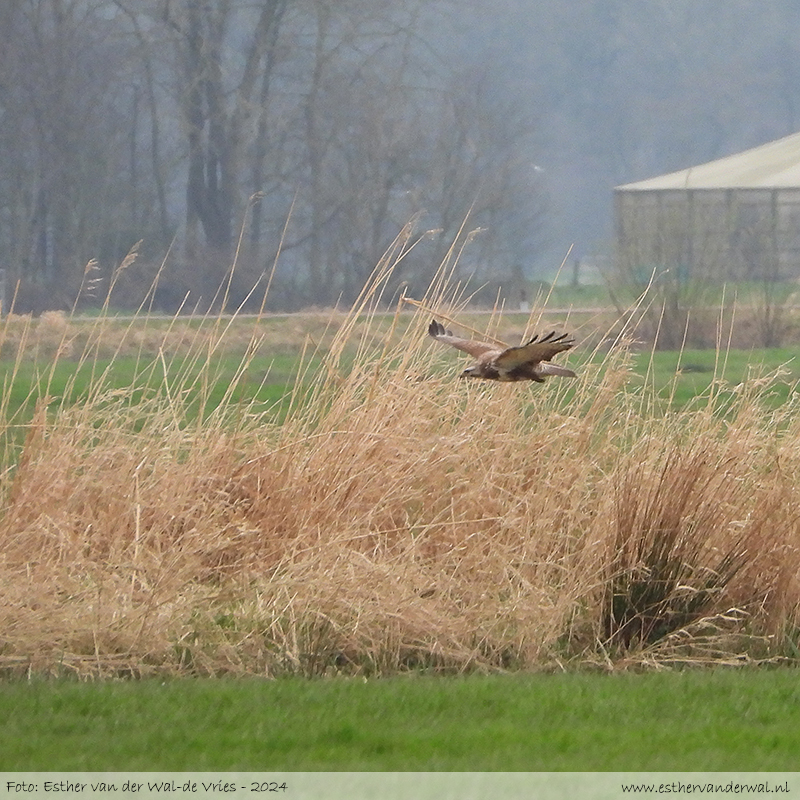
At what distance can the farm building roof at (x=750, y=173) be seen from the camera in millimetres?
33625

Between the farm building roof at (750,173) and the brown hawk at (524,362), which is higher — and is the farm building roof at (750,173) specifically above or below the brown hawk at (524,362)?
above

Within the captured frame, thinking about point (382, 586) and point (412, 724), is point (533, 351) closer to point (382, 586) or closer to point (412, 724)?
point (412, 724)

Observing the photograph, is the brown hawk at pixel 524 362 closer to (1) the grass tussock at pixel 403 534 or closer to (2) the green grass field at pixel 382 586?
(2) the green grass field at pixel 382 586

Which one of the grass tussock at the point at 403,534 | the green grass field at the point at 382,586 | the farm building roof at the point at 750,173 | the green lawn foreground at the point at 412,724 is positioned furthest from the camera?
the farm building roof at the point at 750,173

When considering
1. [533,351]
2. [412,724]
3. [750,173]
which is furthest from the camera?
[750,173]

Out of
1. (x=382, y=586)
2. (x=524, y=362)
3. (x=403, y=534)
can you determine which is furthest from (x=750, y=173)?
(x=524, y=362)

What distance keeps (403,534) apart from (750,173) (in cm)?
3079

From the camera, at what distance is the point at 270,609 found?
5367 mm

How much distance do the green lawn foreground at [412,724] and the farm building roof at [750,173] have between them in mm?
28846

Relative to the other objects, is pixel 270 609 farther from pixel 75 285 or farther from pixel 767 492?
pixel 75 285

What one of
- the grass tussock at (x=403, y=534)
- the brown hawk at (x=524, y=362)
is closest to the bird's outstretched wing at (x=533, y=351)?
the brown hawk at (x=524, y=362)

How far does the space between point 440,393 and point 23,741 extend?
3.24 meters

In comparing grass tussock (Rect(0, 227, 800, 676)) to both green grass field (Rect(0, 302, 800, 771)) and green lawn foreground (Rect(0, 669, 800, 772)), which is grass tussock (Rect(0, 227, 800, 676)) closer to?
green grass field (Rect(0, 302, 800, 771))

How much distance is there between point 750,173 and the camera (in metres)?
34.9
